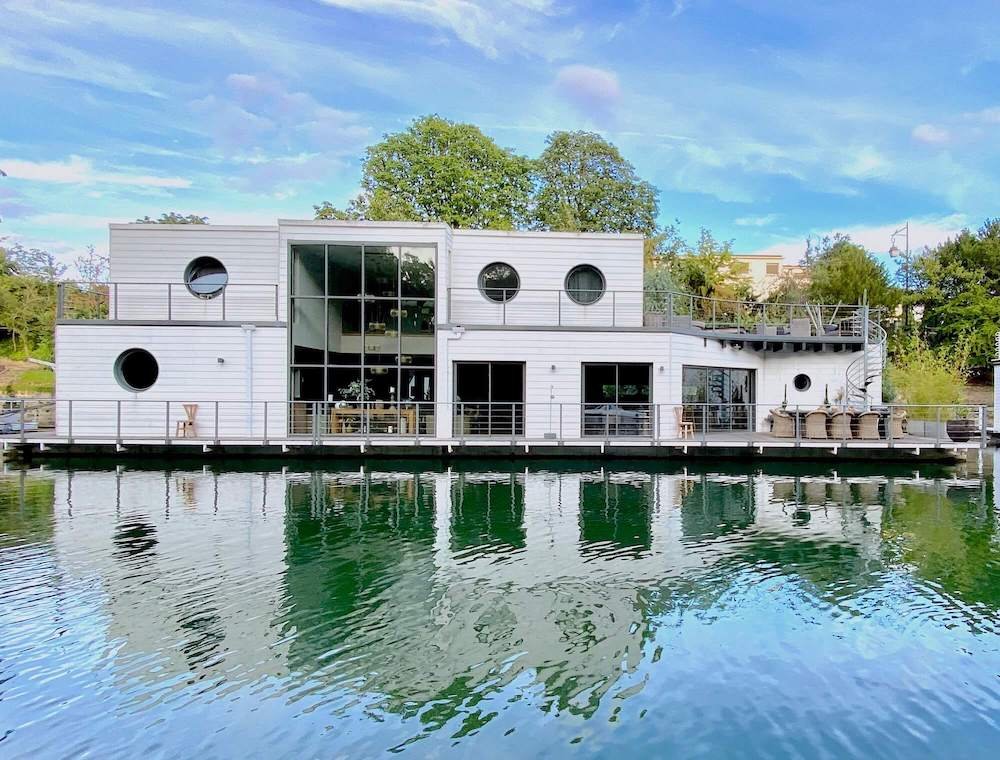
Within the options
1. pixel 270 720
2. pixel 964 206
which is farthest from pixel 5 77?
pixel 964 206

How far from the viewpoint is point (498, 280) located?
17641 millimetres

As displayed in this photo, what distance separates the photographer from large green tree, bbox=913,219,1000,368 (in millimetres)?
32688

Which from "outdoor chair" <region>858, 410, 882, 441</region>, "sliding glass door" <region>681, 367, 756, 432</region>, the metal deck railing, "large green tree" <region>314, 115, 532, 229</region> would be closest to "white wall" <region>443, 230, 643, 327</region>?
"sliding glass door" <region>681, 367, 756, 432</region>

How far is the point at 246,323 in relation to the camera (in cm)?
1638

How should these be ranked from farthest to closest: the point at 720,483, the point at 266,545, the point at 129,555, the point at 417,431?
1. the point at 417,431
2. the point at 720,483
3. the point at 266,545
4. the point at 129,555

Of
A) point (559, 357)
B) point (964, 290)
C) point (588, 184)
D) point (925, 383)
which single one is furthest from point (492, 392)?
point (964, 290)

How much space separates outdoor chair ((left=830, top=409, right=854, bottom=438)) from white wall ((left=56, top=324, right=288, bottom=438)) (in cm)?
1285

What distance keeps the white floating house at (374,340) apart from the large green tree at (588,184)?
1629 cm

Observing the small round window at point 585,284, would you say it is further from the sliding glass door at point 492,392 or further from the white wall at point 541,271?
the sliding glass door at point 492,392

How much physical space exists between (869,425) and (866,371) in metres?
3.65

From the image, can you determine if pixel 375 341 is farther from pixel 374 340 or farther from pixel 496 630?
pixel 496 630

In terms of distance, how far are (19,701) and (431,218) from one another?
28.6 m

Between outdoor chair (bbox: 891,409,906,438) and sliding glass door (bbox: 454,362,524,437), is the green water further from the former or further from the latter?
sliding glass door (bbox: 454,362,524,437)

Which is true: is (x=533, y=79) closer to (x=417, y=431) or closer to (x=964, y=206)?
(x=417, y=431)
